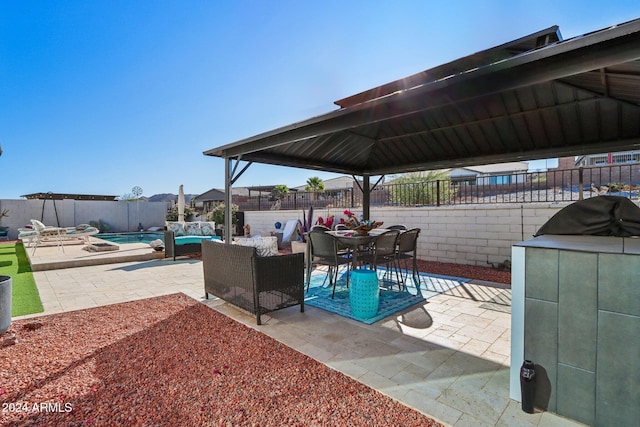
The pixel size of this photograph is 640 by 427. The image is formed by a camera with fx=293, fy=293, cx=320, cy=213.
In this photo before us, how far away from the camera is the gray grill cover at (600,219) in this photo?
2.15 meters

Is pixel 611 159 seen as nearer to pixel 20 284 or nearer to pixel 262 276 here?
pixel 262 276

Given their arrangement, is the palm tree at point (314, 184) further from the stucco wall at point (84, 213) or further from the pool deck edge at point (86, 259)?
the pool deck edge at point (86, 259)

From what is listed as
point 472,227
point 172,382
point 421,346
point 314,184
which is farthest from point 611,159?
point 172,382

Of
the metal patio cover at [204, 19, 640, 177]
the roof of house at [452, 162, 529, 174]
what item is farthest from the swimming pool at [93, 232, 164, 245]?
the roof of house at [452, 162, 529, 174]

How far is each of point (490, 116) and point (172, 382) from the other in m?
5.45

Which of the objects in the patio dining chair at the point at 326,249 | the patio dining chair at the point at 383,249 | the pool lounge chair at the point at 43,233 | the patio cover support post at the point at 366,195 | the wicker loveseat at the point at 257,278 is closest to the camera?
the wicker loveseat at the point at 257,278

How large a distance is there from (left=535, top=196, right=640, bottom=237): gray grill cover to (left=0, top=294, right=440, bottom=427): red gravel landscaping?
190 centimetres

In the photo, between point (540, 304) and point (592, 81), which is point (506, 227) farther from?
point (540, 304)

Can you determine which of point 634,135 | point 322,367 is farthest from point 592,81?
point 322,367

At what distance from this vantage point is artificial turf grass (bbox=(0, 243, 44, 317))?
3990 millimetres

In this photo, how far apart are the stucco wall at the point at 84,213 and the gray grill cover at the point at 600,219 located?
69.1 ft

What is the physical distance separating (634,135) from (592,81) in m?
2.21

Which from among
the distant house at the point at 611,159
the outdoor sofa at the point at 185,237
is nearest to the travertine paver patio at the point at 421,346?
the outdoor sofa at the point at 185,237

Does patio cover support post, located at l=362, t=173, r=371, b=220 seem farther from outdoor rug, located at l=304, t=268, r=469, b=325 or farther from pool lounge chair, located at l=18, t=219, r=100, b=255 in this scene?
pool lounge chair, located at l=18, t=219, r=100, b=255
